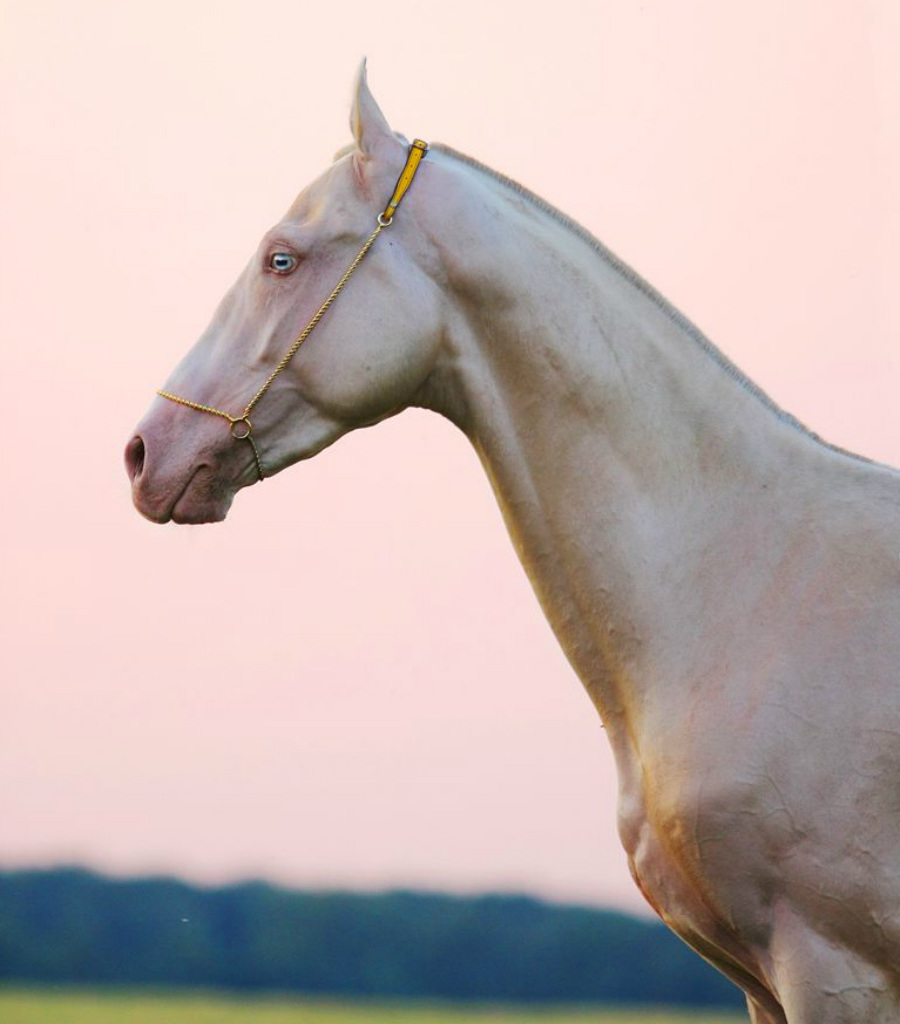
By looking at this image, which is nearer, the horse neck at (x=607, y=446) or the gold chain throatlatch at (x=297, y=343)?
the horse neck at (x=607, y=446)

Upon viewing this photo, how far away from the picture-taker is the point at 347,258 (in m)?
2.82

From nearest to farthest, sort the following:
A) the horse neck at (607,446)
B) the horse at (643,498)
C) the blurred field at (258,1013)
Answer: the horse at (643,498)
the horse neck at (607,446)
the blurred field at (258,1013)

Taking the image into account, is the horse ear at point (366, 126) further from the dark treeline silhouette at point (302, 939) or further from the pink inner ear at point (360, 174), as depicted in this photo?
the dark treeline silhouette at point (302, 939)

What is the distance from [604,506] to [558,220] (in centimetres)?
60

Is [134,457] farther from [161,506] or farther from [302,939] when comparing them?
[302,939]

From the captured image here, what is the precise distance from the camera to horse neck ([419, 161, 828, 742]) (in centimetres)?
269

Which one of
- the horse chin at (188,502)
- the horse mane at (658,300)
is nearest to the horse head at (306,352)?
the horse chin at (188,502)

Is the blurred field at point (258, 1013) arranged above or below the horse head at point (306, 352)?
below

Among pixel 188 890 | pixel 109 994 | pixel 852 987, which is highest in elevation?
pixel 852 987

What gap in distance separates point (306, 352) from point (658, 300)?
688 mm

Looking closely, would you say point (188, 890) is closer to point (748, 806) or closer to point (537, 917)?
point (537, 917)

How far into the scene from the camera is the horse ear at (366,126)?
285 cm

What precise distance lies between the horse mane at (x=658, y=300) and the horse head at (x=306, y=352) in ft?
0.71

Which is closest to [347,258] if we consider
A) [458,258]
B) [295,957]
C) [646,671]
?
[458,258]
